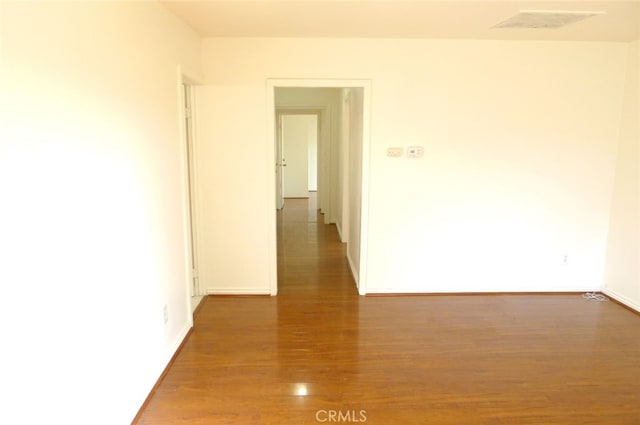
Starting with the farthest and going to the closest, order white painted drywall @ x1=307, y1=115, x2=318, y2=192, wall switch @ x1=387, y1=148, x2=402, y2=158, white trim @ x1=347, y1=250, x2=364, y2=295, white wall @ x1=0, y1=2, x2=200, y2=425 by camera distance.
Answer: white painted drywall @ x1=307, y1=115, x2=318, y2=192
white trim @ x1=347, y1=250, x2=364, y2=295
wall switch @ x1=387, y1=148, x2=402, y2=158
white wall @ x1=0, y1=2, x2=200, y2=425

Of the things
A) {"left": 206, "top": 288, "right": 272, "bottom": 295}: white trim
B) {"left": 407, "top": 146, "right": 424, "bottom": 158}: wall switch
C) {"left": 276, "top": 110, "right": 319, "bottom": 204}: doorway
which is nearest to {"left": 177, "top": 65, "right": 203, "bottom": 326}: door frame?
{"left": 206, "top": 288, "right": 272, "bottom": 295}: white trim

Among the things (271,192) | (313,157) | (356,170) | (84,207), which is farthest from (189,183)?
(313,157)

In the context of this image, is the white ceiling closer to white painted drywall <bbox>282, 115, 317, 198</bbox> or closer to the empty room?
the empty room

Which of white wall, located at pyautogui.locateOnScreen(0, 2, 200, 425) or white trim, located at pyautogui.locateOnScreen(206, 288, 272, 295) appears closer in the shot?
white wall, located at pyautogui.locateOnScreen(0, 2, 200, 425)

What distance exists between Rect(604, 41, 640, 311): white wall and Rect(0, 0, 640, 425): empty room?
2cm

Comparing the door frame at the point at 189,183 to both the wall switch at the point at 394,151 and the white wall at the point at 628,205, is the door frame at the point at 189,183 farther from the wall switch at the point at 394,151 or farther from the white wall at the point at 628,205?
the white wall at the point at 628,205

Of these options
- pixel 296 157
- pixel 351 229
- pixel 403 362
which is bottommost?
pixel 403 362

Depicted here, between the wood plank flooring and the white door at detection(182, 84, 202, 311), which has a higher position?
the white door at detection(182, 84, 202, 311)

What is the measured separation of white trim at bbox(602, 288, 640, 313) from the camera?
3.64m

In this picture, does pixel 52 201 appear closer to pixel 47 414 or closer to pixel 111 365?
pixel 47 414

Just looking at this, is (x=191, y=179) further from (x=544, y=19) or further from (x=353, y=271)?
(x=544, y=19)

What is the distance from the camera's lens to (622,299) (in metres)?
3.80

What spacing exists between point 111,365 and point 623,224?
4255 mm

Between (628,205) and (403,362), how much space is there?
2.66 metres
